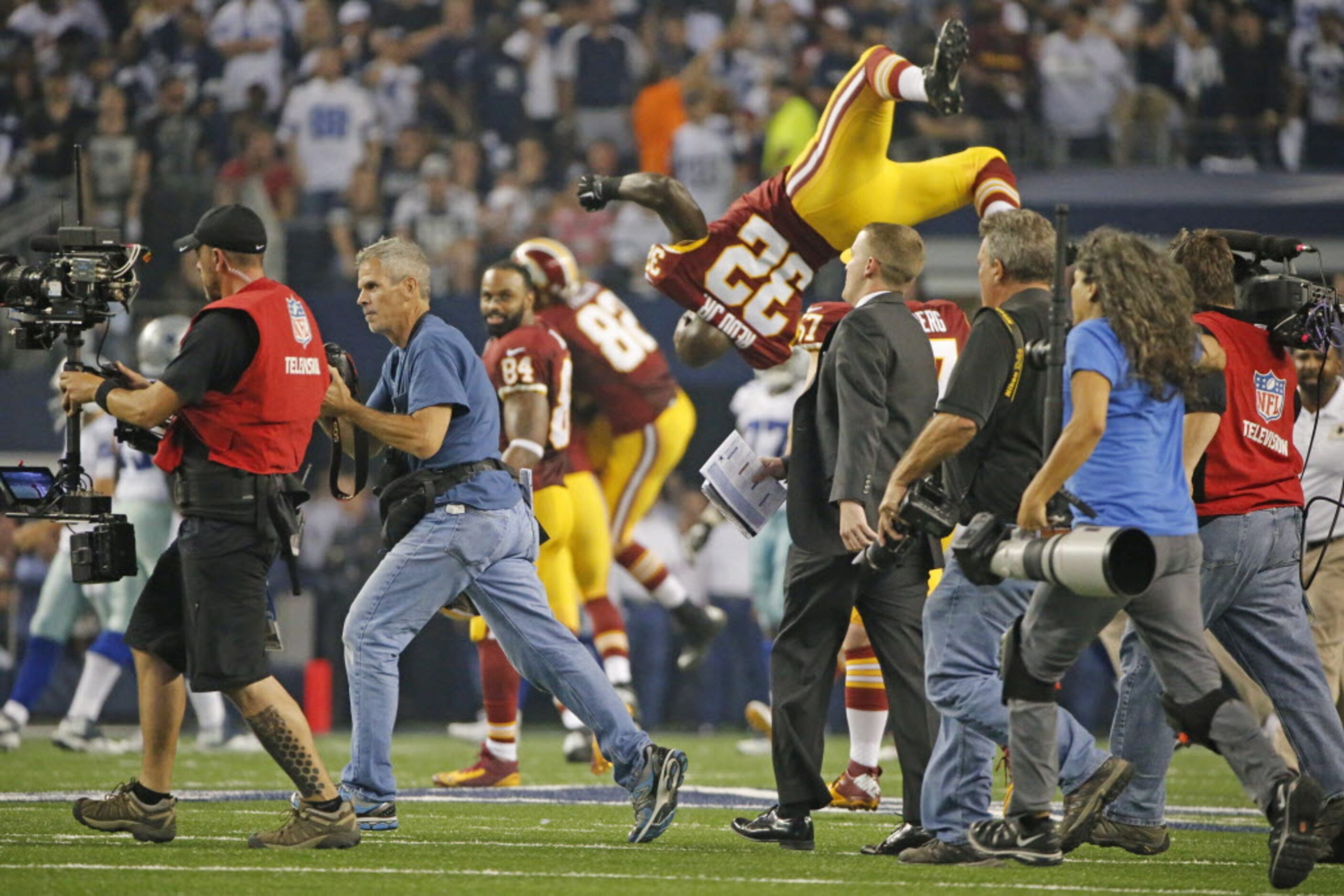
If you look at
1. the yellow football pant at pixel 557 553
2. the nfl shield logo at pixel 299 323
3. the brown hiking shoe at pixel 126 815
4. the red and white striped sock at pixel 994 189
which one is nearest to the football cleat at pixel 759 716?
the yellow football pant at pixel 557 553

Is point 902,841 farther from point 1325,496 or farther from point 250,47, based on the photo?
point 250,47

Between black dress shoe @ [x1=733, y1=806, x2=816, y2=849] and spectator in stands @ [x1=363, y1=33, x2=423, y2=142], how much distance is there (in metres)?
11.9

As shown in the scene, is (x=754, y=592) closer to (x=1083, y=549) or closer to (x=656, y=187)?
(x=656, y=187)

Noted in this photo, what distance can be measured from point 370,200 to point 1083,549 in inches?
470

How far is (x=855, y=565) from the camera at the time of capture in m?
6.76

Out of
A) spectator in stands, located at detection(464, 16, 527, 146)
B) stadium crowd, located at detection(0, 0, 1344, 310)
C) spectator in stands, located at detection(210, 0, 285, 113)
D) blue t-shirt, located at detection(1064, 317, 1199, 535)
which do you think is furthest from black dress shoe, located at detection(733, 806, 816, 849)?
spectator in stands, located at detection(210, 0, 285, 113)

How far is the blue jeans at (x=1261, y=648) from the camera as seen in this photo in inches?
255

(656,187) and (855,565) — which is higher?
(656,187)

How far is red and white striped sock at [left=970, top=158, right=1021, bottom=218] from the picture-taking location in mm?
7914

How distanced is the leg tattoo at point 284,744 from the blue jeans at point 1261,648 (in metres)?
2.72

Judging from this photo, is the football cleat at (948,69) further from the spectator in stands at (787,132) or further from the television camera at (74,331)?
the spectator in stands at (787,132)

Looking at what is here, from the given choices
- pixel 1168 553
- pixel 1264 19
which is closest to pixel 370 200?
pixel 1264 19

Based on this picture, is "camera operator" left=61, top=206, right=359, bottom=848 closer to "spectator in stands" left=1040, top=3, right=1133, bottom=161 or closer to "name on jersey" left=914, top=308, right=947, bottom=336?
"name on jersey" left=914, top=308, right=947, bottom=336

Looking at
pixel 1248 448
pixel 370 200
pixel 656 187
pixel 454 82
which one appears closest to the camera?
pixel 1248 448
